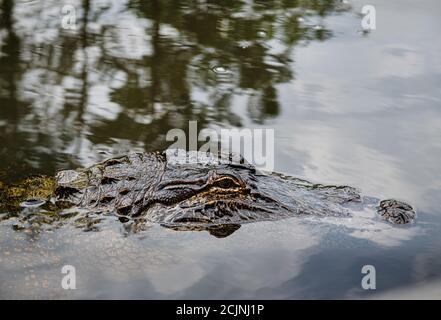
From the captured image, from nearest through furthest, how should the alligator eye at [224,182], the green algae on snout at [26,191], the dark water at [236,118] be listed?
the dark water at [236,118]
the alligator eye at [224,182]
the green algae on snout at [26,191]

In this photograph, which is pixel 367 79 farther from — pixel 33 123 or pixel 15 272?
pixel 15 272

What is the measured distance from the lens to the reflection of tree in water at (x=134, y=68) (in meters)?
6.18

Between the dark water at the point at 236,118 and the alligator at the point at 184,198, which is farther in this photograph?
the alligator at the point at 184,198

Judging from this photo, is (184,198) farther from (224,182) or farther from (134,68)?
(134,68)

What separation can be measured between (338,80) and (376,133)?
1476 millimetres

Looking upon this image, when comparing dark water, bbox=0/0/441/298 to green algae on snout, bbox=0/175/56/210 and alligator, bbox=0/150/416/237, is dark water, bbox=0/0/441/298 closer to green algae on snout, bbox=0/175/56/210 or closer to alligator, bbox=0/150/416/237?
alligator, bbox=0/150/416/237

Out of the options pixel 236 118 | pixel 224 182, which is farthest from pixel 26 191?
pixel 236 118

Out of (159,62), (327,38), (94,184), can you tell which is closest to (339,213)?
(94,184)

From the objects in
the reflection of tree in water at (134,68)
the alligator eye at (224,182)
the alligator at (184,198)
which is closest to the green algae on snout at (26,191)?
the alligator at (184,198)

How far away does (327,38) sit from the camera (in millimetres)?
8828

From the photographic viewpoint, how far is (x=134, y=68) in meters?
7.77

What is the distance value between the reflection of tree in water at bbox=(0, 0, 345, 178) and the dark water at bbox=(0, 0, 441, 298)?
3 cm

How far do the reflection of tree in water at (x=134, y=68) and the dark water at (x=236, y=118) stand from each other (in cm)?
3

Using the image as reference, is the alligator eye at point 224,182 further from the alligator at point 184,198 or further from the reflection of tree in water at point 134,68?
the reflection of tree in water at point 134,68
